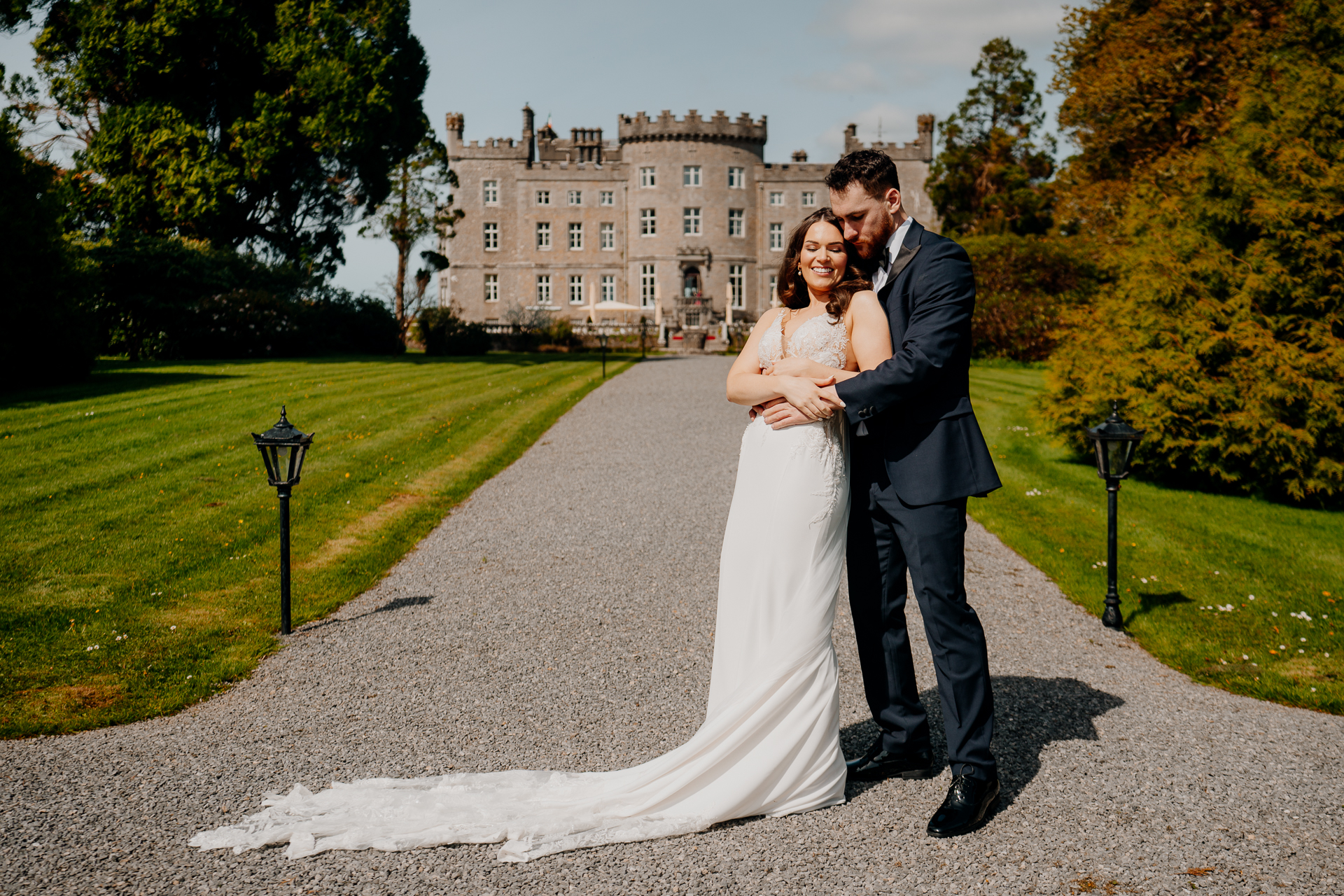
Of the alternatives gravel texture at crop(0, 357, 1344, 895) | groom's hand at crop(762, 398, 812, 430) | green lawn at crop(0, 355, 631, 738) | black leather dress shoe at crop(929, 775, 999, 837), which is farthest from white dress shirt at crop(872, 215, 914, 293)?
green lawn at crop(0, 355, 631, 738)

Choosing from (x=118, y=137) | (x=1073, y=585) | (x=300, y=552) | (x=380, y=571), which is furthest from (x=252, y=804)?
(x=118, y=137)

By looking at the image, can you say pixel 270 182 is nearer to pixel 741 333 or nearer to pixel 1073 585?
pixel 741 333

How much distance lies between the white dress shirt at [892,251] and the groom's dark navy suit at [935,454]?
2 cm

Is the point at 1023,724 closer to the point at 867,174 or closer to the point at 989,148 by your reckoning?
the point at 867,174

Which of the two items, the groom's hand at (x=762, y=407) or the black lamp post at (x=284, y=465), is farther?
the black lamp post at (x=284, y=465)

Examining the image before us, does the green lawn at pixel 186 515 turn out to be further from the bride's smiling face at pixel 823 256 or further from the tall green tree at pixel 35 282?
the bride's smiling face at pixel 823 256

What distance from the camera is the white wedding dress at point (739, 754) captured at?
3.07 m

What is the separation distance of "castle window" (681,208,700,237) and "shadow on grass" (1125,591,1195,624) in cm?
4457

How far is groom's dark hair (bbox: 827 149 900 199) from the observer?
10.6 ft

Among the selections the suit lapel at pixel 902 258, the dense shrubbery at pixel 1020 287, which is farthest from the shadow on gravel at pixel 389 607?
the dense shrubbery at pixel 1020 287

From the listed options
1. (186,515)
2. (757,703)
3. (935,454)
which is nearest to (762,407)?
(935,454)

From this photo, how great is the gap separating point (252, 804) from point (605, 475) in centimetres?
656

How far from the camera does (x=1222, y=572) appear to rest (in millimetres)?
6648

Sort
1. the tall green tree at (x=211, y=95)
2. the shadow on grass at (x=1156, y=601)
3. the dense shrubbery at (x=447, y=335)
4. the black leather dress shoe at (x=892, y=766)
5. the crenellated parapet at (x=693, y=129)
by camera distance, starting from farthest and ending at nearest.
Result: the crenellated parapet at (x=693, y=129)
the dense shrubbery at (x=447, y=335)
the tall green tree at (x=211, y=95)
the shadow on grass at (x=1156, y=601)
the black leather dress shoe at (x=892, y=766)
